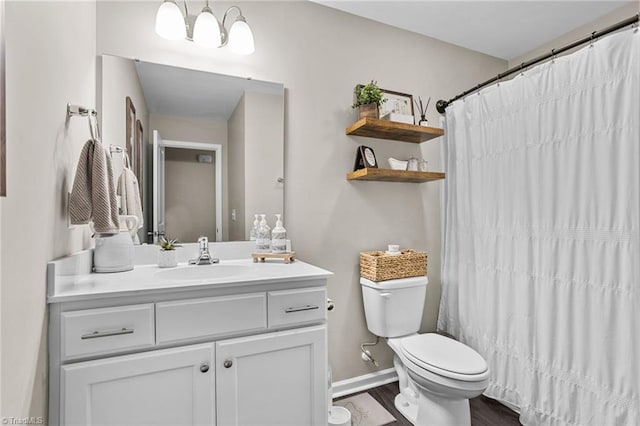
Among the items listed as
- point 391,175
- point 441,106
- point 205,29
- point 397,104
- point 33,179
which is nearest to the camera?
point 33,179

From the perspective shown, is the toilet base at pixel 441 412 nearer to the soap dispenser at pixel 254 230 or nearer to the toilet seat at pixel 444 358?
the toilet seat at pixel 444 358

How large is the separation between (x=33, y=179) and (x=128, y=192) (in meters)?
0.63

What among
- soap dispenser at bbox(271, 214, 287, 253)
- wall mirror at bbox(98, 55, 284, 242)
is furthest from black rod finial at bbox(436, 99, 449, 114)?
soap dispenser at bbox(271, 214, 287, 253)

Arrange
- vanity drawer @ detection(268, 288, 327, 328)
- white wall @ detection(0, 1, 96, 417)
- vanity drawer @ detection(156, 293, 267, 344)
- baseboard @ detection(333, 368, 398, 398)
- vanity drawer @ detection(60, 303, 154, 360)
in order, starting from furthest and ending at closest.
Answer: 1. baseboard @ detection(333, 368, 398, 398)
2. vanity drawer @ detection(268, 288, 327, 328)
3. vanity drawer @ detection(156, 293, 267, 344)
4. vanity drawer @ detection(60, 303, 154, 360)
5. white wall @ detection(0, 1, 96, 417)

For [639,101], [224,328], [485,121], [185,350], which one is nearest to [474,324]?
[485,121]

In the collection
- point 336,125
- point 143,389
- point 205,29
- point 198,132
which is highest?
point 205,29

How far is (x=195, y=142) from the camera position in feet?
5.72

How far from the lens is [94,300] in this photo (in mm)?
1062

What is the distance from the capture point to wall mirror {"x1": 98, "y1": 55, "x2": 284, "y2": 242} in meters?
1.59

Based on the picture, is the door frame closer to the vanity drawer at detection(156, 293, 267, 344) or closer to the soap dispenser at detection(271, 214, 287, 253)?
the soap dispenser at detection(271, 214, 287, 253)

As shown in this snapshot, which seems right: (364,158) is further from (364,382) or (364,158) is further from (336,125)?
(364,382)

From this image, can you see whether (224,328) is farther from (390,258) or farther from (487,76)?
(487,76)

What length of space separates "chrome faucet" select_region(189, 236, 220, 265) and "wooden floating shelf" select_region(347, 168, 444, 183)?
96 cm

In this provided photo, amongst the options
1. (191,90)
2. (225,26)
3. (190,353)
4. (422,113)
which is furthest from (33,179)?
(422,113)
